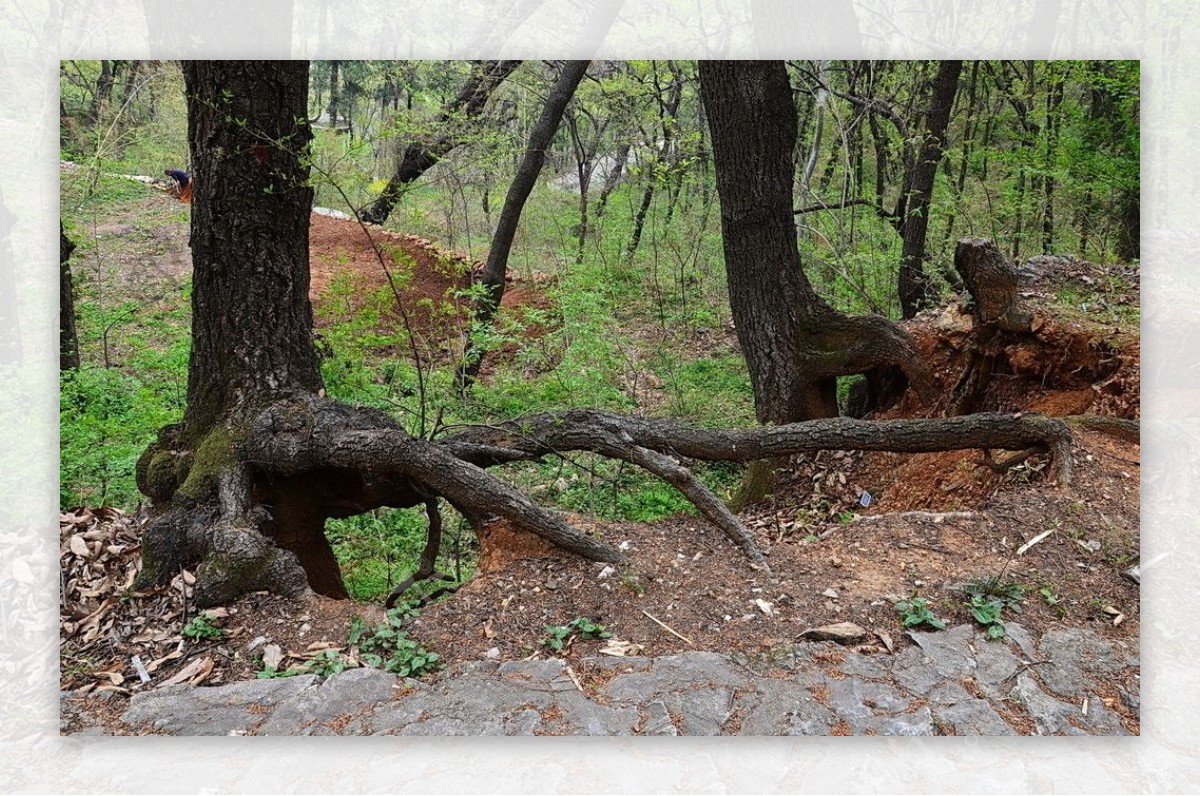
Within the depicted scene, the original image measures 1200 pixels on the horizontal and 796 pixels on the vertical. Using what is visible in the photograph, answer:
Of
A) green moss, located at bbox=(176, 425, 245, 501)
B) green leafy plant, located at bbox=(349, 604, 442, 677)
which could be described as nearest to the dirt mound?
green moss, located at bbox=(176, 425, 245, 501)

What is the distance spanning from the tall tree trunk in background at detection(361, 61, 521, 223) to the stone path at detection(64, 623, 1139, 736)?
332 cm

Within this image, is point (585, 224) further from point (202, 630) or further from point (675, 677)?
point (675, 677)

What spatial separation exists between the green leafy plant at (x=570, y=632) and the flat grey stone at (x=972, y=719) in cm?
97

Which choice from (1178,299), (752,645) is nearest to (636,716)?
(752,645)

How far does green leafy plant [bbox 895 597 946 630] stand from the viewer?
2418 millimetres

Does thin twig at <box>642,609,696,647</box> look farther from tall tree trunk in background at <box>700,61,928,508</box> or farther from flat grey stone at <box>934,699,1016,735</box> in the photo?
tall tree trunk in background at <box>700,61,928,508</box>

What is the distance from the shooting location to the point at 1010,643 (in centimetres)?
235

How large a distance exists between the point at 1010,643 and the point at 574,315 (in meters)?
3.72

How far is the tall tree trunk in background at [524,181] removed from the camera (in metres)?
5.21

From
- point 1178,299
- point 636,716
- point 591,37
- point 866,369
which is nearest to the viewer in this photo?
point 636,716

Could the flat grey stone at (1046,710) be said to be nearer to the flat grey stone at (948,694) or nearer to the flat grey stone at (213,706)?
the flat grey stone at (948,694)

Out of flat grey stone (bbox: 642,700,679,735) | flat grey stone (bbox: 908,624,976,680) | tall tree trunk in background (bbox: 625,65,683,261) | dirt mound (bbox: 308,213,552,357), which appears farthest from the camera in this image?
tall tree trunk in background (bbox: 625,65,683,261)

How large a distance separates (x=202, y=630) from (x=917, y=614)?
2.21 m

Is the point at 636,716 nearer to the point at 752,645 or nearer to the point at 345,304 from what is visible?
the point at 752,645
